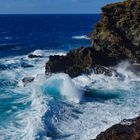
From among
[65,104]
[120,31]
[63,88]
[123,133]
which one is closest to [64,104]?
[65,104]

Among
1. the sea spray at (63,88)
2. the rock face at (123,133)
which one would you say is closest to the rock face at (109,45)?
the sea spray at (63,88)

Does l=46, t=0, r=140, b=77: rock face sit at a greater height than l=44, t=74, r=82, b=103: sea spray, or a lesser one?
greater

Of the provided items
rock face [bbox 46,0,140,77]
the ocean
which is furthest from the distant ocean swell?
rock face [bbox 46,0,140,77]

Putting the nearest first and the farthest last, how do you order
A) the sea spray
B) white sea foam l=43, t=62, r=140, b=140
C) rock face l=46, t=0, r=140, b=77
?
white sea foam l=43, t=62, r=140, b=140, the sea spray, rock face l=46, t=0, r=140, b=77

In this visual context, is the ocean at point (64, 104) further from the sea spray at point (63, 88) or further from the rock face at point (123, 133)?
the rock face at point (123, 133)

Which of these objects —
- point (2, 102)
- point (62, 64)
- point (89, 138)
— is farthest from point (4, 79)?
point (89, 138)

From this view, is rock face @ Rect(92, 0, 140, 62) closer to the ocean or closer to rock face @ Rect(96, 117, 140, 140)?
the ocean

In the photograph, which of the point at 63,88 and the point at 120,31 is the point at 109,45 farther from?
the point at 63,88
